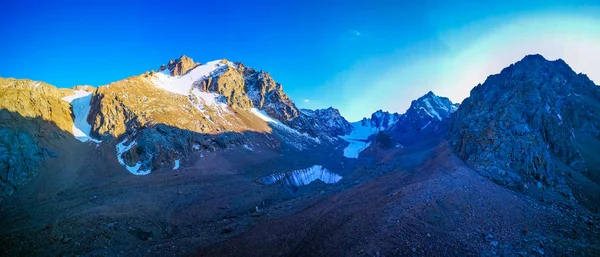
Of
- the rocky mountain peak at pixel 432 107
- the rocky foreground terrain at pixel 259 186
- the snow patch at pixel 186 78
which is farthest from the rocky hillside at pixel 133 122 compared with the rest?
the rocky mountain peak at pixel 432 107

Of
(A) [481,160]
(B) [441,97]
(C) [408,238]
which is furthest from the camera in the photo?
(B) [441,97]

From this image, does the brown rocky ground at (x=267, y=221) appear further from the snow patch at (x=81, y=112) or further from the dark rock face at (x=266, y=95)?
the dark rock face at (x=266, y=95)

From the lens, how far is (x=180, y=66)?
366ft

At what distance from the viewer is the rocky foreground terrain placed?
1599 centimetres

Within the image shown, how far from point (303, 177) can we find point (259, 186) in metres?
14.0

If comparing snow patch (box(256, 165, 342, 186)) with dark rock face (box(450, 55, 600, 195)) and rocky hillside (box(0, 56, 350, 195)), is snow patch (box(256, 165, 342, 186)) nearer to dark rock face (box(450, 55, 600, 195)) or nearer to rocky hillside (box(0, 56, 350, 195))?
rocky hillside (box(0, 56, 350, 195))

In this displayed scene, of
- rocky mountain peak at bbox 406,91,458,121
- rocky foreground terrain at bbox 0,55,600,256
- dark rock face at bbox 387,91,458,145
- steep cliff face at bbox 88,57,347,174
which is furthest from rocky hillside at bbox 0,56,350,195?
rocky mountain peak at bbox 406,91,458,121

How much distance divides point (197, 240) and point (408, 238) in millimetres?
16575

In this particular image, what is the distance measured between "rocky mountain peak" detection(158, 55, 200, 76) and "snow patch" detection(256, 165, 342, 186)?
3229 inches

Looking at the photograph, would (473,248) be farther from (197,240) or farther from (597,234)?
(197,240)

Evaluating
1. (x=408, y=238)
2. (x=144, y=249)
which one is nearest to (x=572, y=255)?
(x=408, y=238)

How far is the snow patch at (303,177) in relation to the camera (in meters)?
46.2

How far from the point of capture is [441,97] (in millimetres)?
198500

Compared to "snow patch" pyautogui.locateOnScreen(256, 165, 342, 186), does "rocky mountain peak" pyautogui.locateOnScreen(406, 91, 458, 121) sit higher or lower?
higher
